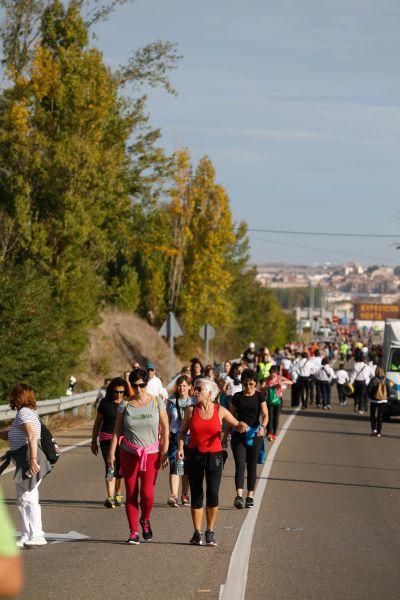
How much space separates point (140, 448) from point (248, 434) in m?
3.03

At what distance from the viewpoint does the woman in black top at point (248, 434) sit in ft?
44.3

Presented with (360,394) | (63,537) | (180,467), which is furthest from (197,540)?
(360,394)

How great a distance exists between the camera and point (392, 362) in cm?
3259

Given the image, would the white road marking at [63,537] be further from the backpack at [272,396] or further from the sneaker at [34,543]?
the backpack at [272,396]

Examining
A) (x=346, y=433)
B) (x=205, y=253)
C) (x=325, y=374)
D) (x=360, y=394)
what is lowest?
(x=346, y=433)

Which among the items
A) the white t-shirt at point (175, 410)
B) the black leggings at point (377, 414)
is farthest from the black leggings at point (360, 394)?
the white t-shirt at point (175, 410)

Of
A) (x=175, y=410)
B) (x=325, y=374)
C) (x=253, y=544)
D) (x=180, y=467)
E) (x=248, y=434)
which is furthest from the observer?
(x=325, y=374)

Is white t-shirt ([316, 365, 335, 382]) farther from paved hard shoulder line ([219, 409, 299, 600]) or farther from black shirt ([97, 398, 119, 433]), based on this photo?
black shirt ([97, 398, 119, 433])

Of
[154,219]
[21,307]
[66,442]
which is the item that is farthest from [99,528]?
[154,219]

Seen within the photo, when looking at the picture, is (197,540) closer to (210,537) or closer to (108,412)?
(210,537)

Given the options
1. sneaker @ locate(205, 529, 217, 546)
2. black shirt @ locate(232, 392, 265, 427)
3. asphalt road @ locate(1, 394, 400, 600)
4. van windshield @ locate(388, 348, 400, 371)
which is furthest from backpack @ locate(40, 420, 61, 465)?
van windshield @ locate(388, 348, 400, 371)

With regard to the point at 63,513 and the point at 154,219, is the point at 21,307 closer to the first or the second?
the point at 63,513

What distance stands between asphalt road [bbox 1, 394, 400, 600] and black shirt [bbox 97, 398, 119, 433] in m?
0.92

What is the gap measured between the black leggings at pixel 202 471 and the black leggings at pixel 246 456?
2.47m
